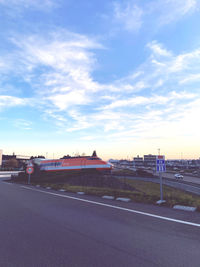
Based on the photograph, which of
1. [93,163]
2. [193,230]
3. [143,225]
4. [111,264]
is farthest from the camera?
[93,163]

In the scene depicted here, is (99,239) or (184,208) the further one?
(184,208)

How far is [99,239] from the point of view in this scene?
4875 mm

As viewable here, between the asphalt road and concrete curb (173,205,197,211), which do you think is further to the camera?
concrete curb (173,205,197,211)

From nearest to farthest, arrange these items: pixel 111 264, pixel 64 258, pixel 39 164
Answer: pixel 111 264 → pixel 64 258 → pixel 39 164

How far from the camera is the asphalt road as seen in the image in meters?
3.78

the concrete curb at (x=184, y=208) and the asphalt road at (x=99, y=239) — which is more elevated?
the asphalt road at (x=99, y=239)

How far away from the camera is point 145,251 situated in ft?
13.6

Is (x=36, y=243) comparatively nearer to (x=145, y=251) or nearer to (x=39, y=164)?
(x=145, y=251)

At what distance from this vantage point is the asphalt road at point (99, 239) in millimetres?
3781

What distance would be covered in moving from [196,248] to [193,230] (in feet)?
4.46

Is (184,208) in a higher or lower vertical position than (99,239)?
lower

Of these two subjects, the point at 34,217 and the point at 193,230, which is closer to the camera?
the point at 193,230

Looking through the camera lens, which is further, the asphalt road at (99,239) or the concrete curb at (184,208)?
the concrete curb at (184,208)

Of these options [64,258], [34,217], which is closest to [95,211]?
[34,217]
